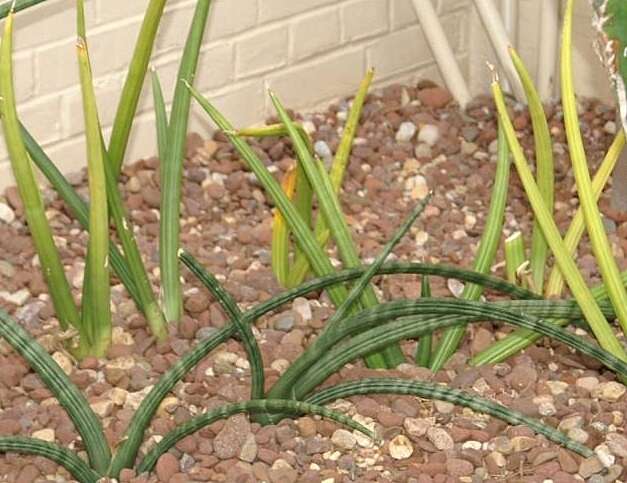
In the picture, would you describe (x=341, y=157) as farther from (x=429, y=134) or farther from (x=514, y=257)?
(x=429, y=134)

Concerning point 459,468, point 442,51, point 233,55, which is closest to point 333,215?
point 459,468

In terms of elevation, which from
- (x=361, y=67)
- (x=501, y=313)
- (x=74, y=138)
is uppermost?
(x=361, y=67)

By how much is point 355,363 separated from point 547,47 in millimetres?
1070

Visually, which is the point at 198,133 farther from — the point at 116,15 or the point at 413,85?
the point at 413,85

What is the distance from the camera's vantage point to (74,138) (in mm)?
2619

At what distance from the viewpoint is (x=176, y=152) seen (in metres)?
2.05

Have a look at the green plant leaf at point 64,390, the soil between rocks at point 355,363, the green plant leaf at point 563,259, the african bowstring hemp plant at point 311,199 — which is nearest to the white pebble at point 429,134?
the soil between rocks at point 355,363

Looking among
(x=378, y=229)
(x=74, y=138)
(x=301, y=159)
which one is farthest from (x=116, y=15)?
(x=301, y=159)

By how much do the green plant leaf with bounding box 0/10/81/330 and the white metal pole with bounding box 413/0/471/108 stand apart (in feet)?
3.45

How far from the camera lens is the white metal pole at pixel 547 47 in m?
2.85

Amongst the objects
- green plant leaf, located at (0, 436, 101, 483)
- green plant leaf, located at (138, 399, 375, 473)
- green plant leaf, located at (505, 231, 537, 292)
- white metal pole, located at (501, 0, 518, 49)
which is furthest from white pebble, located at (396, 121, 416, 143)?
green plant leaf, located at (0, 436, 101, 483)

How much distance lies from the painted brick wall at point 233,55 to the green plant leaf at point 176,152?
1.80 feet

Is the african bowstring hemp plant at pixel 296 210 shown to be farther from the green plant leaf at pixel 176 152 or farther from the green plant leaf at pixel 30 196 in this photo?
the green plant leaf at pixel 30 196

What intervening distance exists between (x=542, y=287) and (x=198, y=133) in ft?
2.82
